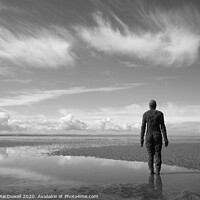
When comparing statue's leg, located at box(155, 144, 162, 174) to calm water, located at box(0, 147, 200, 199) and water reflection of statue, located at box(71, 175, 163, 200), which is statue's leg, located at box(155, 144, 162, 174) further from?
water reflection of statue, located at box(71, 175, 163, 200)

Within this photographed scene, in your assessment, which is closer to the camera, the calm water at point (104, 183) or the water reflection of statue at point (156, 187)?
the water reflection of statue at point (156, 187)

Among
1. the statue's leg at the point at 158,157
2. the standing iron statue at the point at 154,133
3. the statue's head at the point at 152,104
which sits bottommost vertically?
the statue's leg at the point at 158,157

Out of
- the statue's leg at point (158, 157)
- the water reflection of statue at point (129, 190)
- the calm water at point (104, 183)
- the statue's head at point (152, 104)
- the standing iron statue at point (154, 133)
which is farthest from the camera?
the statue's head at point (152, 104)

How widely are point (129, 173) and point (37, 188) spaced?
487cm

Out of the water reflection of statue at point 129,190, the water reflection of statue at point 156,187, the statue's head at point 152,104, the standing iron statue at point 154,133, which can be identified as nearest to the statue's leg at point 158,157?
the standing iron statue at point 154,133

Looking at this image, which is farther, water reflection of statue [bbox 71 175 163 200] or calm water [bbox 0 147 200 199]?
calm water [bbox 0 147 200 199]

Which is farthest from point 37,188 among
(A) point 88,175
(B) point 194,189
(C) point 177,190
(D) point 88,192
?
(B) point 194,189

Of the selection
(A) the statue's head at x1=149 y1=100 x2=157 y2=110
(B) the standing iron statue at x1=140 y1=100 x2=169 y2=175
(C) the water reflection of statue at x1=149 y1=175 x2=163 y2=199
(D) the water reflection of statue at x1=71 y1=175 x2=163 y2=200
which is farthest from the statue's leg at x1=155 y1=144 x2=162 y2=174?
(D) the water reflection of statue at x1=71 y1=175 x2=163 y2=200

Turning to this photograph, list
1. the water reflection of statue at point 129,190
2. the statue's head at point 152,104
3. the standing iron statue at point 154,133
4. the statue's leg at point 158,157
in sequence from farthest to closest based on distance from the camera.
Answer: the statue's head at point 152,104, the standing iron statue at point 154,133, the statue's leg at point 158,157, the water reflection of statue at point 129,190

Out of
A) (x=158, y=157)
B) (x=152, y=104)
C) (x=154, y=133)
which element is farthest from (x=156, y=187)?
(x=152, y=104)

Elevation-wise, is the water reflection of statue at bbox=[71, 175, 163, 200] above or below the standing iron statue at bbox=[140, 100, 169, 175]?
below

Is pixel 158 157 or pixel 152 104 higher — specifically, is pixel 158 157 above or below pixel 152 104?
below

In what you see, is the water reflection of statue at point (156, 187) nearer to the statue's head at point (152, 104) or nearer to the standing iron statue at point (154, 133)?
the standing iron statue at point (154, 133)

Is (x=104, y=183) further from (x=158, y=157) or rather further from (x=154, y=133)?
(x=154, y=133)
